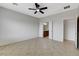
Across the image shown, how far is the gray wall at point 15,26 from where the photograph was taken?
499cm

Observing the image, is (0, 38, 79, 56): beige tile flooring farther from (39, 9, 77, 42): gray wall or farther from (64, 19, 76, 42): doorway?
(64, 19, 76, 42): doorway

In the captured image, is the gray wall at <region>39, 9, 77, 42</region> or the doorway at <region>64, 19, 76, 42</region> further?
the doorway at <region>64, 19, 76, 42</region>

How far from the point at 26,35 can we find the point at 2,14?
10.4ft

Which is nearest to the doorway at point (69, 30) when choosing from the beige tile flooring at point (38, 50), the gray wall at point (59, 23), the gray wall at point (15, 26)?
the gray wall at point (59, 23)

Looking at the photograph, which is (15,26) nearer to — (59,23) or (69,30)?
(59,23)

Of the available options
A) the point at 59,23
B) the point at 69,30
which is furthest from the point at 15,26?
the point at 69,30

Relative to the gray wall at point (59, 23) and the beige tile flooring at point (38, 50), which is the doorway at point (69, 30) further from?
the beige tile flooring at point (38, 50)

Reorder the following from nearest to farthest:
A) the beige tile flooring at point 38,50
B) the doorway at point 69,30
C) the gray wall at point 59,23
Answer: the beige tile flooring at point 38,50, the gray wall at point 59,23, the doorway at point 69,30

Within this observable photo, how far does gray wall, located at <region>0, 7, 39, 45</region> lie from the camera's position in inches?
196

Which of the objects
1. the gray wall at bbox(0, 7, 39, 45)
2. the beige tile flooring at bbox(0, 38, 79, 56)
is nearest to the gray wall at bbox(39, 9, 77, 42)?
the beige tile flooring at bbox(0, 38, 79, 56)

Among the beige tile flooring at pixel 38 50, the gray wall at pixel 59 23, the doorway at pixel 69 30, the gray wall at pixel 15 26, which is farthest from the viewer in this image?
the doorway at pixel 69 30

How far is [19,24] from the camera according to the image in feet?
20.9

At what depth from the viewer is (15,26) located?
5.91 m

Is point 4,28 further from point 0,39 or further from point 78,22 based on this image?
point 78,22
